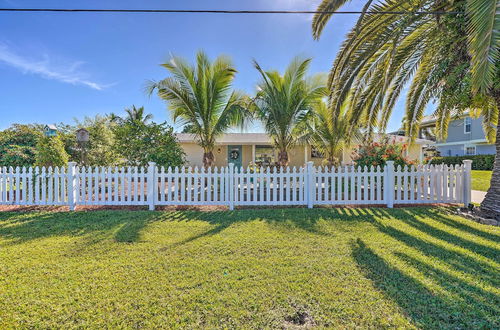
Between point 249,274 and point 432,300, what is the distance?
80.4 inches

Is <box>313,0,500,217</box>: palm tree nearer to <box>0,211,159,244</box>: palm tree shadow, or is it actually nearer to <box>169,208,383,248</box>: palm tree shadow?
<box>169,208,383,248</box>: palm tree shadow

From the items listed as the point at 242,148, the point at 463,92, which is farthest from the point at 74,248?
the point at 242,148

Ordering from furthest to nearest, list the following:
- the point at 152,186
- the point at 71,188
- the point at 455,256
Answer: the point at 152,186 → the point at 71,188 → the point at 455,256

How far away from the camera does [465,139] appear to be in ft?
75.5

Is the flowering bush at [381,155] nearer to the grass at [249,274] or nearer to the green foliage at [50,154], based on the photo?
the grass at [249,274]

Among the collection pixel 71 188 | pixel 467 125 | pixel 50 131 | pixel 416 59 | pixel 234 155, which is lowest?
pixel 71 188

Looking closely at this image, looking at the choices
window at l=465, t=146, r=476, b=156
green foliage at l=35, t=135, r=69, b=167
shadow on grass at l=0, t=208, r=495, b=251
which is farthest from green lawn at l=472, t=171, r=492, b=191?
green foliage at l=35, t=135, r=69, b=167

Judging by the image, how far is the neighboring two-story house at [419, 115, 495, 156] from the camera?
69.7 feet

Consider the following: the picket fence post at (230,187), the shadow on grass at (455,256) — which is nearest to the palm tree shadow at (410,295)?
the shadow on grass at (455,256)

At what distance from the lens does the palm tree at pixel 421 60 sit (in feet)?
13.3

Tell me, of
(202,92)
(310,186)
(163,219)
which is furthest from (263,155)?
(163,219)

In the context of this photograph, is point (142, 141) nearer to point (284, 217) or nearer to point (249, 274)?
point (284, 217)

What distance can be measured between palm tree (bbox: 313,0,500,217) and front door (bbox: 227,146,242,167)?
9.85m

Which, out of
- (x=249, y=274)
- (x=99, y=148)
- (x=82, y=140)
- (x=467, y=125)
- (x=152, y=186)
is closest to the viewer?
(x=249, y=274)
